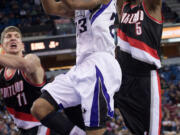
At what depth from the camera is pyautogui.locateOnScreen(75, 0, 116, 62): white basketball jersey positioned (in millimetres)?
2838

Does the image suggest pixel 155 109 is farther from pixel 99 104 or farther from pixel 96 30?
pixel 96 30

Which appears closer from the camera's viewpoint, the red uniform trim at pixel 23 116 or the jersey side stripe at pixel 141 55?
the jersey side stripe at pixel 141 55

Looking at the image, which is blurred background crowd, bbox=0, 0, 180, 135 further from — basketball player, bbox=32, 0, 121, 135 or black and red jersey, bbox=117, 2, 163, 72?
basketball player, bbox=32, 0, 121, 135

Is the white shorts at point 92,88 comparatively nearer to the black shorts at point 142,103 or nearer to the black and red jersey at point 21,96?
the black shorts at point 142,103

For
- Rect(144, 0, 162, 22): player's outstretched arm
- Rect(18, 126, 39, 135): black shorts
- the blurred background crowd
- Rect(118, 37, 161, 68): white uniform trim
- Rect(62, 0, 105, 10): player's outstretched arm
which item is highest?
Rect(62, 0, 105, 10): player's outstretched arm

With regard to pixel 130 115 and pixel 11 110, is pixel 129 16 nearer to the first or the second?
pixel 130 115

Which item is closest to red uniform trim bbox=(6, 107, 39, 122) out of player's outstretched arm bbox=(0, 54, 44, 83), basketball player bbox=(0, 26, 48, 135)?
basketball player bbox=(0, 26, 48, 135)

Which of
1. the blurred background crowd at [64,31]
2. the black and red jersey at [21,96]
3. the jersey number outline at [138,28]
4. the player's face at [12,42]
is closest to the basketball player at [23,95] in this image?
the black and red jersey at [21,96]

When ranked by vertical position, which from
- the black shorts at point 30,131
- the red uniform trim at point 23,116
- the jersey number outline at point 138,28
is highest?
the jersey number outline at point 138,28

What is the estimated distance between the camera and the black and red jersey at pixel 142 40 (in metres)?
3.37

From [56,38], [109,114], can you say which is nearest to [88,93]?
[109,114]

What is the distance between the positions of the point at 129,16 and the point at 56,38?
381 inches

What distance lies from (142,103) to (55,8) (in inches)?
54.4

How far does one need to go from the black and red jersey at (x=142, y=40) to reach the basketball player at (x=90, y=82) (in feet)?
1.93
